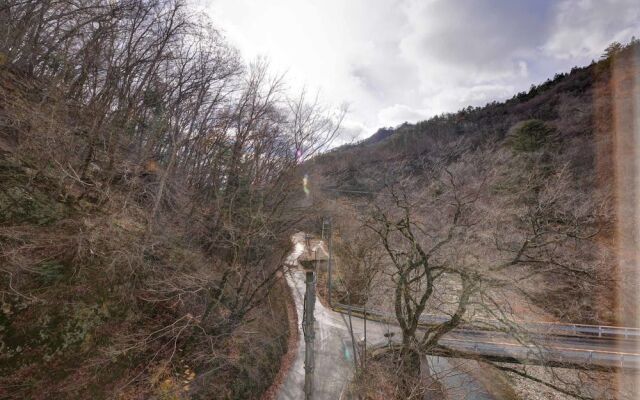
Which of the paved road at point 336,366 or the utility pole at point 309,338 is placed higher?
the utility pole at point 309,338

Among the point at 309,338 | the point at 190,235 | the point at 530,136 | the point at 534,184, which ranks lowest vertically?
the point at 309,338

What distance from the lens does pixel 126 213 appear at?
28.4 feet

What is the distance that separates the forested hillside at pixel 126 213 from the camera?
6250 mm

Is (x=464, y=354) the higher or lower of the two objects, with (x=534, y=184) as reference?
lower

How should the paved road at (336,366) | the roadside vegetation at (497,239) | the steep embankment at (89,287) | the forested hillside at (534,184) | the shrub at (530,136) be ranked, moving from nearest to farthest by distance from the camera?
the steep embankment at (89,287)
the roadside vegetation at (497,239)
the forested hillside at (534,184)
the paved road at (336,366)
the shrub at (530,136)

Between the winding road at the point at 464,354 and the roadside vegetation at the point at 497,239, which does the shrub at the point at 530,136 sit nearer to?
the roadside vegetation at the point at 497,239

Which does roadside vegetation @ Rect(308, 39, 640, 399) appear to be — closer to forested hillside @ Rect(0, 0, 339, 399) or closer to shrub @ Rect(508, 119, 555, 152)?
shrub @ Rect(508, 119, 555, 152)

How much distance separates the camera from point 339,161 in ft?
66.9

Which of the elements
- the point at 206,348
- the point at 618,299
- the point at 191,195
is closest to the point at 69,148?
the point at 191,195

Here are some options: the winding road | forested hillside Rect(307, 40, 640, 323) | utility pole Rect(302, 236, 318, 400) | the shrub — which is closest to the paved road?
the winding road

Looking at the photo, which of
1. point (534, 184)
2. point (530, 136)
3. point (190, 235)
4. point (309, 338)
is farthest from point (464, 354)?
point (530, 136)

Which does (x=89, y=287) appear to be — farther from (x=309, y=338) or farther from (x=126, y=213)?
(x=309, y=338)

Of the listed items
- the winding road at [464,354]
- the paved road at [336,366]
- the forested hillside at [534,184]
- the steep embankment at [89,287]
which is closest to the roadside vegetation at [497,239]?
the forested hillside at [534,184]

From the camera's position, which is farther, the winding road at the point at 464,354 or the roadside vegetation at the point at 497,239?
the winding road at the point at 464,354
